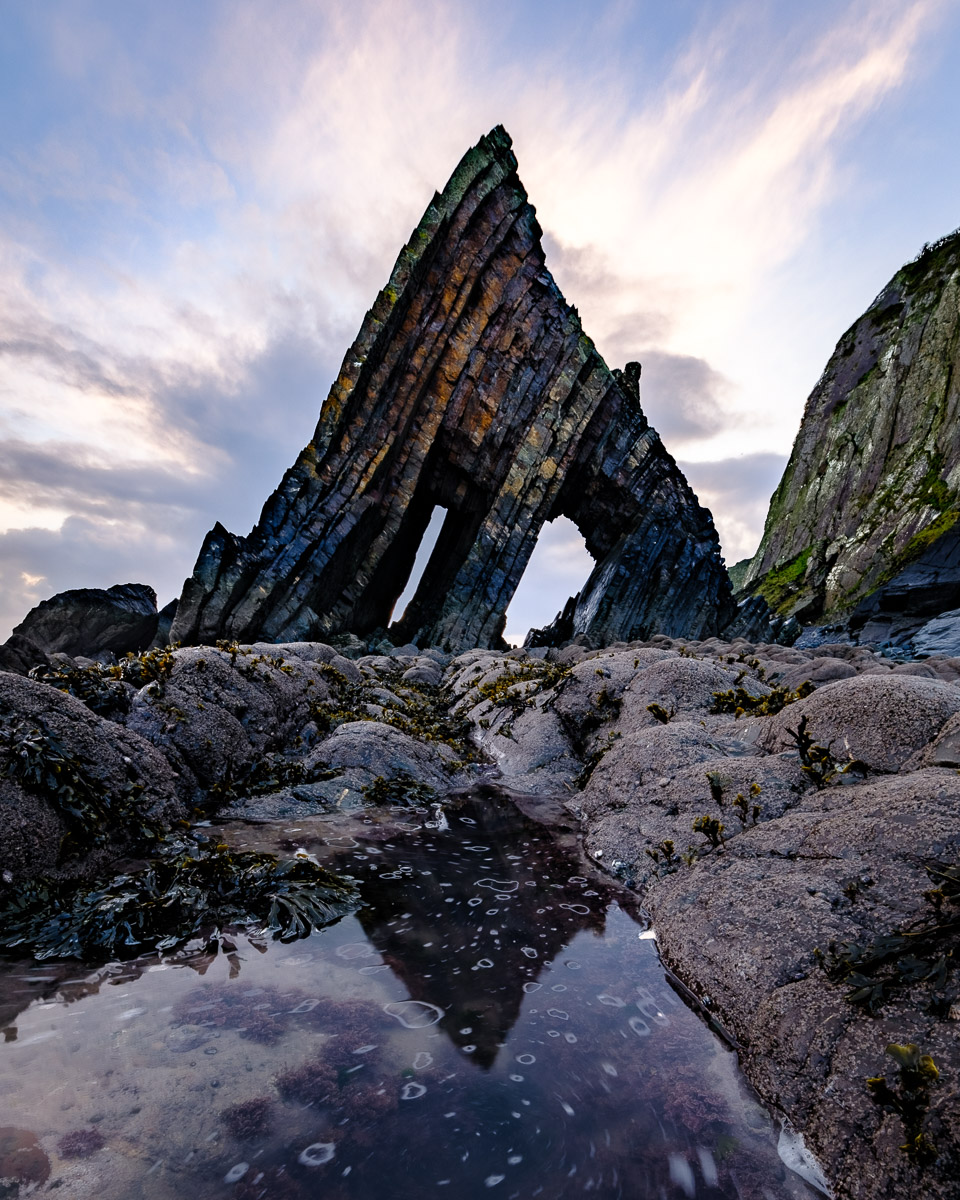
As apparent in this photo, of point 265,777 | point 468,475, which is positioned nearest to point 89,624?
point 468,475

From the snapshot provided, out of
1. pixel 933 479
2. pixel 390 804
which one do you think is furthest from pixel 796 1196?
pixel 933 479

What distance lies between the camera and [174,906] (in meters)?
3.93

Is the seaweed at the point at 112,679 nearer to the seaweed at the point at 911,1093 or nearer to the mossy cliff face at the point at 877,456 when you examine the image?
the seaweed at the point at 911,1093

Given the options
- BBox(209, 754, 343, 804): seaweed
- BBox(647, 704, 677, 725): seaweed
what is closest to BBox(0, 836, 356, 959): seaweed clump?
BBox(209, 754, 343, 804): seaweed

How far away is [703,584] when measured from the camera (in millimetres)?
31922

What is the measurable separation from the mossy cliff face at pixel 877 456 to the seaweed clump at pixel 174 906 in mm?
33705

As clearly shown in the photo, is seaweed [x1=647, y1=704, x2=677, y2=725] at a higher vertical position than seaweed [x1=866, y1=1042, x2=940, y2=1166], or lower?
higher

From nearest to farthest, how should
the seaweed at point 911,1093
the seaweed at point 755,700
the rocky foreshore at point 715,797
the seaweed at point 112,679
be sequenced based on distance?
1. the seaweed at point 911,1093
2. the rocky foreshore at point 715,797
3. the seaweed at point 112,679
4. the seaweed at point 755,700

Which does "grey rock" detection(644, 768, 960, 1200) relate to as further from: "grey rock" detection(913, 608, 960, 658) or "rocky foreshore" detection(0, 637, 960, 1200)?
"grey rock" detection(913, 608, 960, 658)

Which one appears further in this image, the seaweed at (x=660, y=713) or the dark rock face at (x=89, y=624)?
the dark rock face at (x=89, y=624)

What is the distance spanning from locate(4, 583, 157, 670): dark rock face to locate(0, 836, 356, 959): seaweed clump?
29.2 m

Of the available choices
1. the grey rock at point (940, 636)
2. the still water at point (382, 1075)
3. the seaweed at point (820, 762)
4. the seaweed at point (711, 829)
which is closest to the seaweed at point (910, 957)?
the still water at point (382, 1075)

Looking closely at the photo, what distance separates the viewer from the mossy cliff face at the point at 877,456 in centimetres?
3400

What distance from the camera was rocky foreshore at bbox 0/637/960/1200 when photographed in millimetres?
2404
